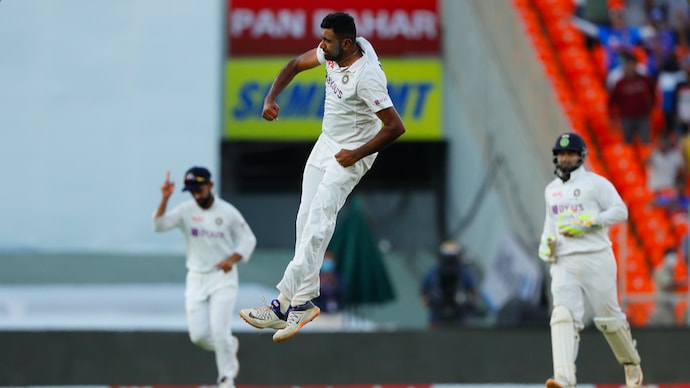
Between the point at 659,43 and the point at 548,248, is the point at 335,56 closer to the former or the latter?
the point at 548,248

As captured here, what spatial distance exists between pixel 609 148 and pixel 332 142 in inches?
374

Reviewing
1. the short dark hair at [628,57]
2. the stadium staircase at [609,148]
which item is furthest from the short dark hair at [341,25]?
the short dark hair at [628,57]

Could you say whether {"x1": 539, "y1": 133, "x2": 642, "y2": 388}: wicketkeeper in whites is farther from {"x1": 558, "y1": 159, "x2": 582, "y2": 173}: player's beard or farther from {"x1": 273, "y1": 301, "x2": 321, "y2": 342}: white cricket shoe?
{"x1": 273, "y1": 301, "x2": 321, "y2": 342}: white cricket shoe

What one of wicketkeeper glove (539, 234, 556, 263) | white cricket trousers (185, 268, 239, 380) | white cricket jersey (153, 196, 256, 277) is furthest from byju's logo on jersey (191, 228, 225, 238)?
wicketkeeper glove (539, 234, 556, 263)

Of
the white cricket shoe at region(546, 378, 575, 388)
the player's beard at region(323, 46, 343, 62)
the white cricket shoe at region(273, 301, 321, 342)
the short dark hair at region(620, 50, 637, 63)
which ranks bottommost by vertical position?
the white cricket shoe at region(546, 378, 575, 388)

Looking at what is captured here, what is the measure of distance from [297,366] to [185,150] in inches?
218

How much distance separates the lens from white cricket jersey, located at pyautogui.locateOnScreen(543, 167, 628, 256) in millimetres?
11461

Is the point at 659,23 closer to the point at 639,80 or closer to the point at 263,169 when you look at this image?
the point at 639,80

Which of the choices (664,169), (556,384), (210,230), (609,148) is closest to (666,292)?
(664,169)

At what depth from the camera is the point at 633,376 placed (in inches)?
469

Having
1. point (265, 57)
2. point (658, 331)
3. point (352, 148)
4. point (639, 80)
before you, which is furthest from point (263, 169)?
point (352, 148)

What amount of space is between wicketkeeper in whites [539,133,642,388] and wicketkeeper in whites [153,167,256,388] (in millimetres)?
2732

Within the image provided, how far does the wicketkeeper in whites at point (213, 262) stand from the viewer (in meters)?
12.8

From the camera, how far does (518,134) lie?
18594 mm
